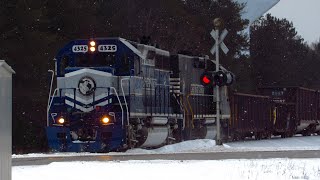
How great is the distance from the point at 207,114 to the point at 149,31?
20.7m

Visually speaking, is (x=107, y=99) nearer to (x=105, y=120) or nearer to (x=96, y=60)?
(x=105, y=120)

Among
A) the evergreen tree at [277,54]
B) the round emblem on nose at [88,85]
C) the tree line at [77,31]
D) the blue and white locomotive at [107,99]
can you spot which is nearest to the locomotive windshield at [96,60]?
the blue and white locomotive at [107,99]

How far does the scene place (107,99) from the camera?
2208 cm

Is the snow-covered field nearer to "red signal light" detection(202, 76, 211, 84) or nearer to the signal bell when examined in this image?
the signal bell

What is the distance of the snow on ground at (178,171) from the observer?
40.7 feet

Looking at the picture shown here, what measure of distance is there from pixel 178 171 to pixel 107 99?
9.22 meters

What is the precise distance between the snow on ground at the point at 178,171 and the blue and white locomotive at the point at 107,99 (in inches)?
261

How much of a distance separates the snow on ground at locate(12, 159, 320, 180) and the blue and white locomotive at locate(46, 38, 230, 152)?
6.64 meters

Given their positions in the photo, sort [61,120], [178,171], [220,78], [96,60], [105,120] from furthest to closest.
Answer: [220,78], [96,60], [61,120], [105,120], [178,171]

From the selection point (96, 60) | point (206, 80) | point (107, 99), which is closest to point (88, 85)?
point (107, 99)

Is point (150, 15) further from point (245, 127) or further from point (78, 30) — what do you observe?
point (245, 127)

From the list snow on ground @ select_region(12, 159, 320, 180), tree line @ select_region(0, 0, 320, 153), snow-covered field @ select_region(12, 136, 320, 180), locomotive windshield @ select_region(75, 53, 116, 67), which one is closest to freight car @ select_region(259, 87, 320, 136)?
tree line @ select_region(0, 0, 320, 153)

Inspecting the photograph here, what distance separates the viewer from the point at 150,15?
5038 cm

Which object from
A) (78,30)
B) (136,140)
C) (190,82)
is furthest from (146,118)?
(78,30)
